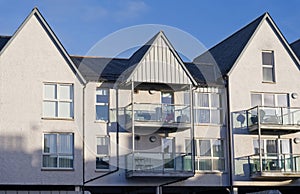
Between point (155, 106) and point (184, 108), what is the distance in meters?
1.51

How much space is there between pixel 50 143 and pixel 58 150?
18.5 inches

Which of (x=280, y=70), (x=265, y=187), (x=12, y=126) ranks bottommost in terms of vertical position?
(x=265, y=187)

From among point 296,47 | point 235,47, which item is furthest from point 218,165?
point 296,47

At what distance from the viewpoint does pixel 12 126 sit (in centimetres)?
2970

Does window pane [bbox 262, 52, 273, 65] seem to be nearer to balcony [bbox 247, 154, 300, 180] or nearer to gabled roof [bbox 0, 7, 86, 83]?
balcony [bbox 247, 154, 300, 180]

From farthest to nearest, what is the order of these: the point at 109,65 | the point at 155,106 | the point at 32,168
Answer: the point at 109,65, the point at 155,106, the point at 32,168

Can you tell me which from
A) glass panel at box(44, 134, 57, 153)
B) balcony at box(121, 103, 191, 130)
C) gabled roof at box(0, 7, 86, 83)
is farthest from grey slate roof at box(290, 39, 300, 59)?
glass panel at box(44, 134, 57, 153)

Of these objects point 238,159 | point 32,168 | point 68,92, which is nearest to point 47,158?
point 32,168

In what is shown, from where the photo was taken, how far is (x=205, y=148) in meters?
33.2

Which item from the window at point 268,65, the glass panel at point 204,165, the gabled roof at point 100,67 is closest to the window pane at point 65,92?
the gabled roof at point 100,67

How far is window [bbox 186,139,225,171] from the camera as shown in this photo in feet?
108

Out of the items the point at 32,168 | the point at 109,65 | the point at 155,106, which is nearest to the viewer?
the point at 32,168

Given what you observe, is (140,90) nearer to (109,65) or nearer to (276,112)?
(109,65)

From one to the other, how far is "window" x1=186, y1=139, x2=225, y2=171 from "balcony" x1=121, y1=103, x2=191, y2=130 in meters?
1.50
